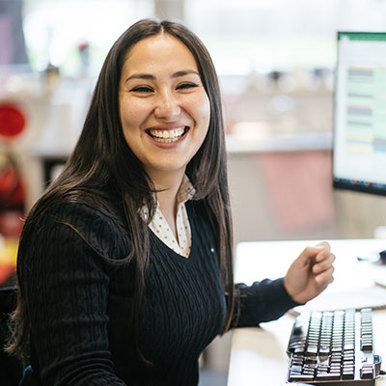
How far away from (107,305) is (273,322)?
1.24 feet

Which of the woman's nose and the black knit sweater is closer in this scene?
the black knit sweater

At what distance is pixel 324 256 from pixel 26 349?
54cm

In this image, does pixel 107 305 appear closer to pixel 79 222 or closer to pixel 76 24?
pixel 79 222

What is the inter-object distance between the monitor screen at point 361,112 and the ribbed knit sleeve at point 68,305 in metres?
0.78

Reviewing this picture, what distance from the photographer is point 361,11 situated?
2.88 m

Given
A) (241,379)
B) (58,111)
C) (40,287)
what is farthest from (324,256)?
(58,111)

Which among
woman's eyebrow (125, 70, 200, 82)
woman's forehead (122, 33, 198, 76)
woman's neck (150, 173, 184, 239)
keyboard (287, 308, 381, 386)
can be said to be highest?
woman's forehead (122, 33, 198, 76)

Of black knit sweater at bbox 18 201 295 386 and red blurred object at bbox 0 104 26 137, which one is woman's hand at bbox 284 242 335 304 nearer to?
black knit sweater at bbox 18 201 295 386

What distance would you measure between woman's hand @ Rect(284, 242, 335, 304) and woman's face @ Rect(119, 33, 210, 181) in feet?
0.99

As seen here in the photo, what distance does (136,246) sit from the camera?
42.7 inches

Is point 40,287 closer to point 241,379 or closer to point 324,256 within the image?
point 241,379

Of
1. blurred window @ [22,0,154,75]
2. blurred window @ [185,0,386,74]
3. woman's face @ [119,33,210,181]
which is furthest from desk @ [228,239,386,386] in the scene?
blurred window @ [22,0,154,75]

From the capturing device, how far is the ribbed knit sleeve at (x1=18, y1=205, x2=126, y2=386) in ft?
3.19

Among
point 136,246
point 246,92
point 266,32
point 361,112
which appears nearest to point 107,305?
point 136,246
